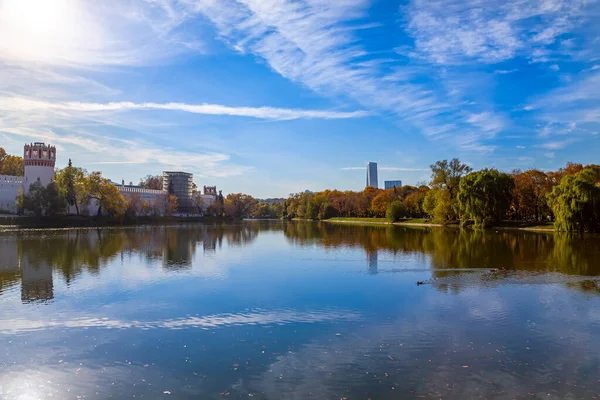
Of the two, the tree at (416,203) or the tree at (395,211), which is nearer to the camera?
the tree at (416,203)

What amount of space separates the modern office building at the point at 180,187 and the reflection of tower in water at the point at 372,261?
292 ft

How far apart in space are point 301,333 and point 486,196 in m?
49.0

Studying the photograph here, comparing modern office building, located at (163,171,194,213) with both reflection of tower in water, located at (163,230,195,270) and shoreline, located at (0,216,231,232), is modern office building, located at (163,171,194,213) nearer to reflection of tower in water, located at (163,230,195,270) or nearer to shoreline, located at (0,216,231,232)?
shoreline, located at (0,216,231,232)

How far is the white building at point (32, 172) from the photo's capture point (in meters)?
67.4

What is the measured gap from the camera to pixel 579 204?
137 ft

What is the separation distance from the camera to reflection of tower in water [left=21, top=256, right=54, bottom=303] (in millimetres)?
14006

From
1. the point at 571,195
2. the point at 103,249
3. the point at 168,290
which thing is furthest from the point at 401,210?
the point at 168,290

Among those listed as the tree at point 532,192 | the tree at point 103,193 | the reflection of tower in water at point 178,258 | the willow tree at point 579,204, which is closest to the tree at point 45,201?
the tree at point 103,193

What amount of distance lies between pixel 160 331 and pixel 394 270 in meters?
12.3

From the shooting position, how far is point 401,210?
77688 mm

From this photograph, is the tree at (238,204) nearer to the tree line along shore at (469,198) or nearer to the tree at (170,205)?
the tree at (170,205)

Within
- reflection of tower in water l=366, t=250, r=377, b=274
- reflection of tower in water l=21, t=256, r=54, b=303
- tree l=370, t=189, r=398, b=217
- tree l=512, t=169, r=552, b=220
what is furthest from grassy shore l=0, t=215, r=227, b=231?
tree l=512, t=169, r=552, b=220

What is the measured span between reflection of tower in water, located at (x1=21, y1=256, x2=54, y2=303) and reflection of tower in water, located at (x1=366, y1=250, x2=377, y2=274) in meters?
12.8

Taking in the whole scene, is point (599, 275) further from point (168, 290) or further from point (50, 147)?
point (50, 147)
